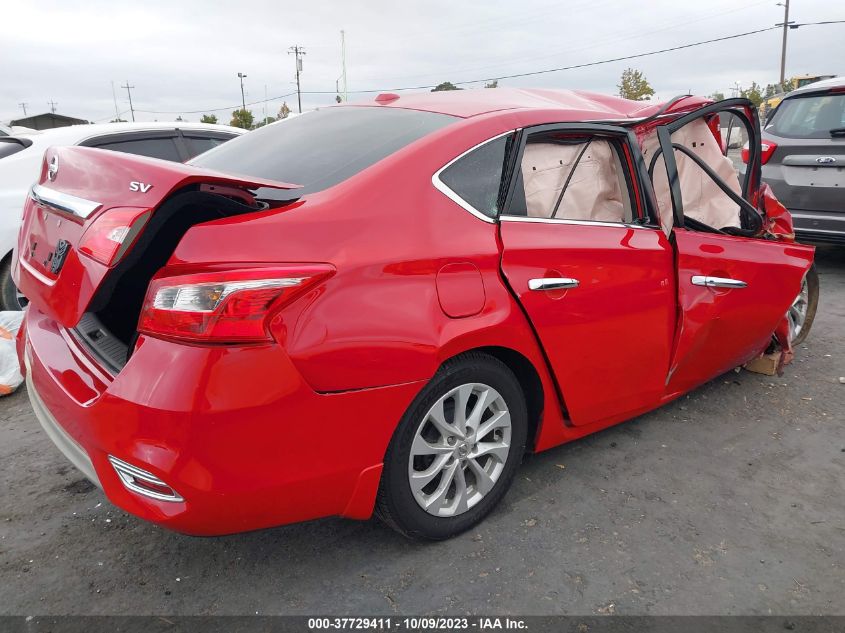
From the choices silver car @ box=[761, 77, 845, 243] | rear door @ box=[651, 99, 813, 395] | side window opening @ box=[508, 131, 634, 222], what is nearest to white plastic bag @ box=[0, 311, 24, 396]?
side window opening @ box=[508, 131, 634, 222]

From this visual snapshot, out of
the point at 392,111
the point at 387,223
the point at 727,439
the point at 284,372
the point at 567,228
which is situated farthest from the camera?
the point at 727,439

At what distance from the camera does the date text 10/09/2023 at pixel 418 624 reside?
80.6 inches

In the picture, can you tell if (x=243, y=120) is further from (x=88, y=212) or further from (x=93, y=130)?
(x=88, y=212)

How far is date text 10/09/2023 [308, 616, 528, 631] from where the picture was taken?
80.6 inches

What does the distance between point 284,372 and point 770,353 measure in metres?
3.35

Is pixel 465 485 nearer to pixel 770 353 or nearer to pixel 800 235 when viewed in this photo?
pixel 770 353

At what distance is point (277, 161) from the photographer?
8.55ft

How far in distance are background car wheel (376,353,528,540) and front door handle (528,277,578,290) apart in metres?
0.31

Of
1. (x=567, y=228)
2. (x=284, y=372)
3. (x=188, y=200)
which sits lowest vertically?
→ (x=284, y=372)

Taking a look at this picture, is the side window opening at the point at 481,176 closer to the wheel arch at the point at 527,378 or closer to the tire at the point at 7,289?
the wheel arch at the point at 527,378

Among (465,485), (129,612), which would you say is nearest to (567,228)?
(465,485)

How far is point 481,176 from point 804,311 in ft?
10.2

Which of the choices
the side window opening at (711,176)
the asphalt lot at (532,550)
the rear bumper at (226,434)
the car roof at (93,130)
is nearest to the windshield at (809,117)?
the side window opening at (711,176)

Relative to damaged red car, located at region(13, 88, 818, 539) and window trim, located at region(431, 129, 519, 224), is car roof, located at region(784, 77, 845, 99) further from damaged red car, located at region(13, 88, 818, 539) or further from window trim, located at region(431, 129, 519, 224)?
window trim, located at region(431, 129, 519, 224)
